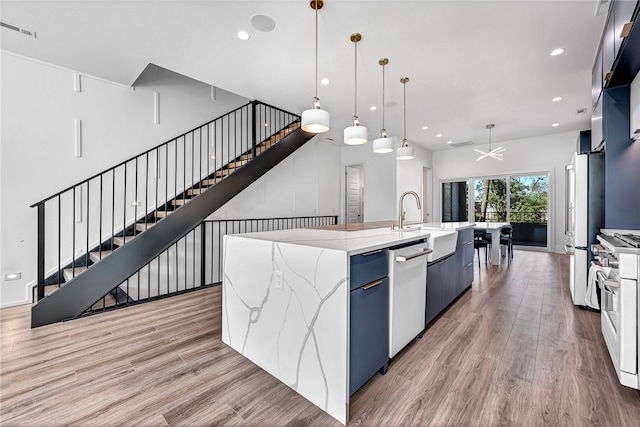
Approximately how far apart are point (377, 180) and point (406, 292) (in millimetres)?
5412

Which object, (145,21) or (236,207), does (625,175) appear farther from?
(236,207)

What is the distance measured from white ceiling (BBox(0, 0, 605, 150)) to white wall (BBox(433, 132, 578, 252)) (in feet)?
Result: 7.47

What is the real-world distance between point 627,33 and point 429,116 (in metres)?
3.53

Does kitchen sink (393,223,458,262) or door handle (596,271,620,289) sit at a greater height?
kitchen sink (393,223,458,262)

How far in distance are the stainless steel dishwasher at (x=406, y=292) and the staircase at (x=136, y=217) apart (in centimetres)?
268

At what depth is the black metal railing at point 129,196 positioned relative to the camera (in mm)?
3471

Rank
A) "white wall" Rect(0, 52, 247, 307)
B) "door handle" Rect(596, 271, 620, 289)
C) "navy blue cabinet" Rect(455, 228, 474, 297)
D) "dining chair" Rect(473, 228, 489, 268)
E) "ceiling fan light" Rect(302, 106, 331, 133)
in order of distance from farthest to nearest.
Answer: "dining chair" Rect(473, 228, 489, 268) → "white wall" Rect(0, 52, 247, 307) → "navy blue cabinet" Rect(455, 228, 474, 297) → "ceiling fan light" Rect(302, 106, 331, 133) → "door handle" Rect(596, 271, 620, 289)

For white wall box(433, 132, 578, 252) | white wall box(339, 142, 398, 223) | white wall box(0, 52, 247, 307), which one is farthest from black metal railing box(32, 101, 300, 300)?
white wall box(433, 132, 578, 252)

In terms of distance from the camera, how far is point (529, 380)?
1.78 meters

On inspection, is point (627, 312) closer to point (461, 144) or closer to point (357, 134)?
point (357, 134)

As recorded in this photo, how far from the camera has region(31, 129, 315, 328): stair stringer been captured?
105 inches

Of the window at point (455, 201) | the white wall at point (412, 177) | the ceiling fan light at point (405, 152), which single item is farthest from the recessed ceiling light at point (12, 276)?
the window at point (455, 201)

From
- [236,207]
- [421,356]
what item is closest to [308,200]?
[236,207]

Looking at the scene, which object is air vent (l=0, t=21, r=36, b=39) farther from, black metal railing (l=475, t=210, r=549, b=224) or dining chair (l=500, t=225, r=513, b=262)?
black metal railing (l=475, t=210, r=549, b=224)
